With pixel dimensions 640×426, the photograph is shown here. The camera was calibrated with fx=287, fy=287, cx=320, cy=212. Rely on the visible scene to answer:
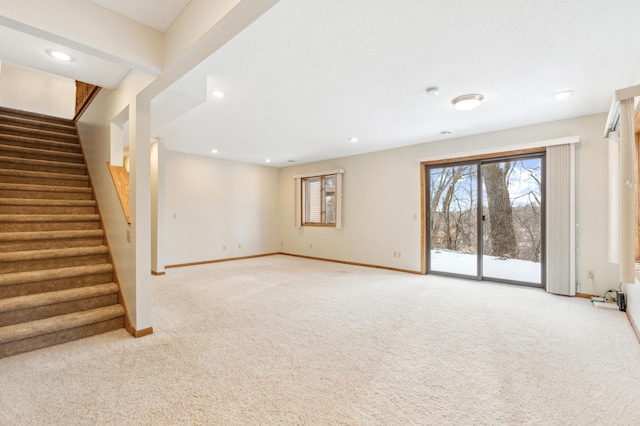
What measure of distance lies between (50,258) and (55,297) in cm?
49

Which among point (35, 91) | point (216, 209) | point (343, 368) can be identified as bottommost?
Result: point (343, 368)

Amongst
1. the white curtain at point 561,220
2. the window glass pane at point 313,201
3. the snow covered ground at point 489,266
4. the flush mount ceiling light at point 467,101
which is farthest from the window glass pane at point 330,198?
the white curtain at point 561,220

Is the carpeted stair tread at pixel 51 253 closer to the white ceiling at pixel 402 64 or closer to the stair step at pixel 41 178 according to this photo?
the stair step at pixel 41 178

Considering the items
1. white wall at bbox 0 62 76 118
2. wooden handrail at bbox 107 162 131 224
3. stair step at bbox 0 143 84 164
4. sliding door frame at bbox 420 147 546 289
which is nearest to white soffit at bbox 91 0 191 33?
wooden handrail at bbox 107 162 131 224

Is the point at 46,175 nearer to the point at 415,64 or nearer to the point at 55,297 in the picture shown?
the point at 55,297

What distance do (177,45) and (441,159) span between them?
4.35 metres

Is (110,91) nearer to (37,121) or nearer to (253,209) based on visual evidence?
(37,121)

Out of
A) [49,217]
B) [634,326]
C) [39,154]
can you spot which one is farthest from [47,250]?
[634,326]

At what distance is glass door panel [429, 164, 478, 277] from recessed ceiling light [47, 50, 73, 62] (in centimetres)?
511

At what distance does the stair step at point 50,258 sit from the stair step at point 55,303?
33cm

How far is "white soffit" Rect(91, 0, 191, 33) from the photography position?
6.08 ft

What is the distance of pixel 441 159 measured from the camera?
5020mm

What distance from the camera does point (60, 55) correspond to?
2395 millimetres

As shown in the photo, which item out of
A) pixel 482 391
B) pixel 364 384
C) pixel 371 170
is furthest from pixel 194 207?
pixel 482 391
